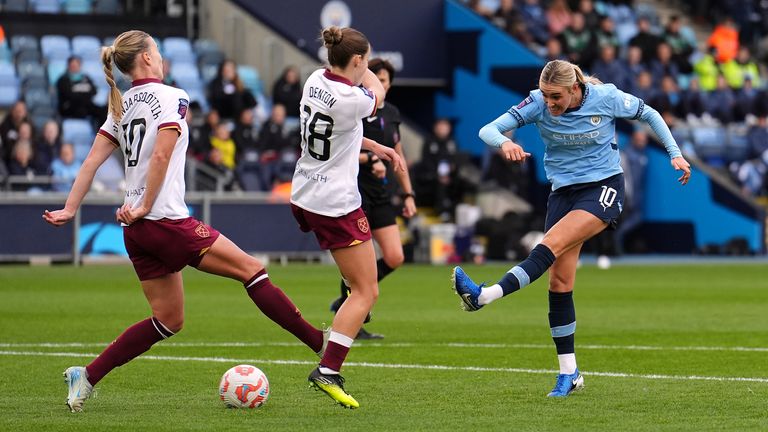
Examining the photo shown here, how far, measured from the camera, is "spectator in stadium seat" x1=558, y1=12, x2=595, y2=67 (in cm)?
3109

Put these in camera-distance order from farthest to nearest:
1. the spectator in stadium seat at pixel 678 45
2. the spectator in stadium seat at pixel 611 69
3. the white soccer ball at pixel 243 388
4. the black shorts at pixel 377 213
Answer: the spectator in stadium seat at pixel 678 45
the spectator in stadium seat at pixel 611 69
the black shorts at pixel 377 213
the white soccer ball at pixel 243 388

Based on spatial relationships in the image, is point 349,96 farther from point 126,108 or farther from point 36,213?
point 36,213

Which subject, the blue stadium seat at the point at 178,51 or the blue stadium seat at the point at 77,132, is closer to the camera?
the blue stadium seat at the point at 77,132

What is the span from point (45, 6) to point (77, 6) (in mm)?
599

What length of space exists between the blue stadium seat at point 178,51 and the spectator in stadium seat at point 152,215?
19810 mm

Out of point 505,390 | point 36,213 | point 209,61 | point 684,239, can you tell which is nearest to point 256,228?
point 36,213

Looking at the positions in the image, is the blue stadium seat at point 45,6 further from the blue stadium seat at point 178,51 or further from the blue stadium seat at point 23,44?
the blue stadium seat at point 178,51

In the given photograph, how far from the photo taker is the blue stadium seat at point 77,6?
28719mm

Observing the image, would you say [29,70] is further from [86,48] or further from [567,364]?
[567,364]

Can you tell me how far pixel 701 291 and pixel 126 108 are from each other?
40.1 ft

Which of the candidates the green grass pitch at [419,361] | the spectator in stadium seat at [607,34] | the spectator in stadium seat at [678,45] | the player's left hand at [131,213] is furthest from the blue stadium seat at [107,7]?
the player's left hand at [131,213]

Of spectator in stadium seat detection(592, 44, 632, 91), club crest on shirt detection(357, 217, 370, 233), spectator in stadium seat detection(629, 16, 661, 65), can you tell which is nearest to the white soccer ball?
club crest on shirt detection(357, 217, 370, 233)

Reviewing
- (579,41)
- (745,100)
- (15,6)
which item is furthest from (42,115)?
(745,100)

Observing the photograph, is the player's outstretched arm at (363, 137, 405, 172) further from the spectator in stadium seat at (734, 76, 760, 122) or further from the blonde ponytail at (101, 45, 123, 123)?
the spectator in stadium seat at (734, 76, 760, 122)
